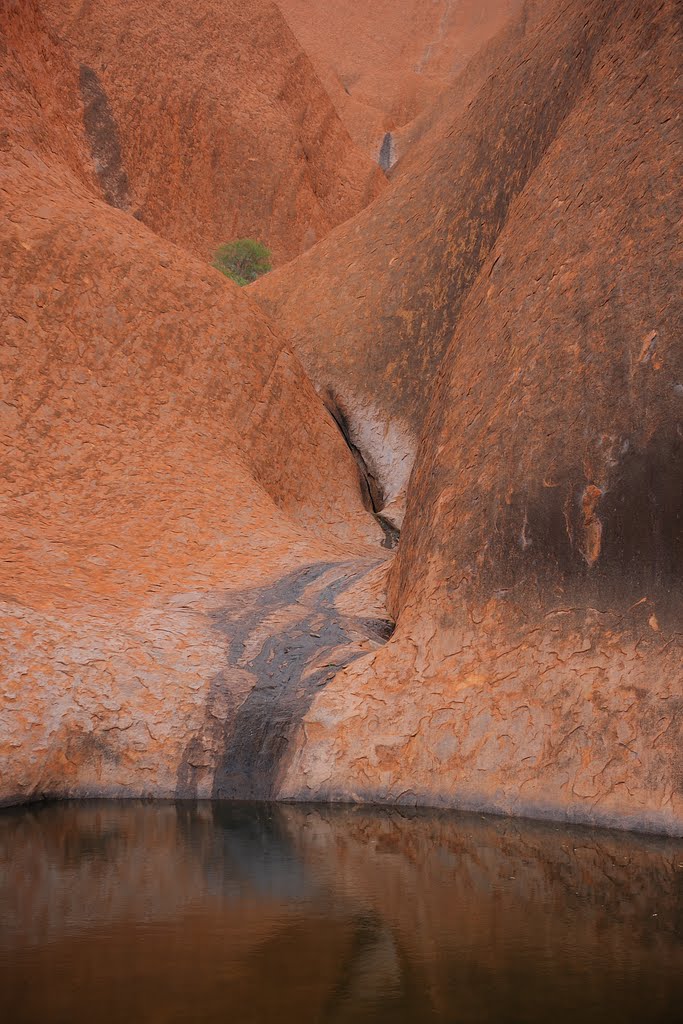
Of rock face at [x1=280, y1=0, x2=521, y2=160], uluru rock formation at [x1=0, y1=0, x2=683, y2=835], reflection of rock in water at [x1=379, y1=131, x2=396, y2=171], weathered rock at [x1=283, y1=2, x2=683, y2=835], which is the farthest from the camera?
rock face at [x1=280, y1=0, x2=521, y2=160]

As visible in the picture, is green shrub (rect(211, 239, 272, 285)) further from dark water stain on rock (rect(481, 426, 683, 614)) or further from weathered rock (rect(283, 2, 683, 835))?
dark water stain on rock (rect(481, 426, 683, 614))

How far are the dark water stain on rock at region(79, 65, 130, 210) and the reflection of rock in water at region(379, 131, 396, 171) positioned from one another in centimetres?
1018

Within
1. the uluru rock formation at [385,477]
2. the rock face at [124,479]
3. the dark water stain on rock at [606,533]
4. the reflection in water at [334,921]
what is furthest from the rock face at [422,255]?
the reflection in water at [334,921]

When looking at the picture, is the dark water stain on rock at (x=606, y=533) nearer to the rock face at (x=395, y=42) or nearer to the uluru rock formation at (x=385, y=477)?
the uluru rock formation at (x=385, y=477)

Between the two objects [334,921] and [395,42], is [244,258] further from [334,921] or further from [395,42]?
[395,42]

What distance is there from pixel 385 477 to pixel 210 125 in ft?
32.9

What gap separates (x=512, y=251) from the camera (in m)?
7.63

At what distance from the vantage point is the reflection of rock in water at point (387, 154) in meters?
27.2

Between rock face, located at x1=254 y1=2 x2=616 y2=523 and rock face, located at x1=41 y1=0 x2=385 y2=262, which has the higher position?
rock face, located at x1=41 y1=0 x2=385 y2=262

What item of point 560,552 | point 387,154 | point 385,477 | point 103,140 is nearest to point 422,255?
point 385,477

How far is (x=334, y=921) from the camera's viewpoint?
4.02m

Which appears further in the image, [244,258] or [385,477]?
[244,258]

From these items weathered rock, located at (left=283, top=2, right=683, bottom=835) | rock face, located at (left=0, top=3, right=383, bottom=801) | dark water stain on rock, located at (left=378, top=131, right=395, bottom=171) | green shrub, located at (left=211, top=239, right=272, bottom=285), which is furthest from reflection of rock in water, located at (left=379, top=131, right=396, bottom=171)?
weathered rock, located at (left=283, top=2, right=683, bottom=835)

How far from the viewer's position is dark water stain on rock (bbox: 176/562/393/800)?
6453 mm
